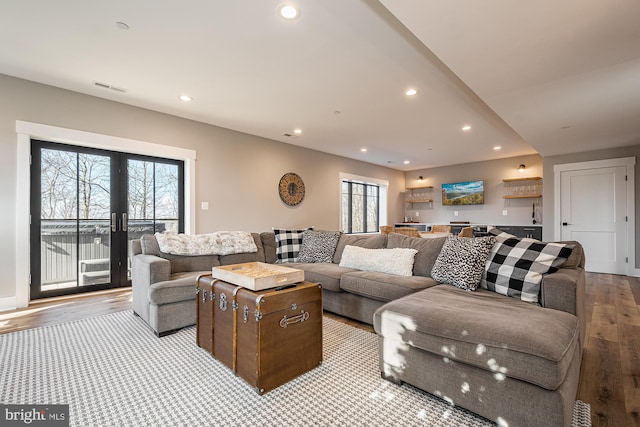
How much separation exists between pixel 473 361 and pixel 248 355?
1206mm

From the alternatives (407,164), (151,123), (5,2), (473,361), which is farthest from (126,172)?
(407,164)

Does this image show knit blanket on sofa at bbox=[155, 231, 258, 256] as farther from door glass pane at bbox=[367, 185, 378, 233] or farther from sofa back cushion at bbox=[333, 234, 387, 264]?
door glass pane at bbox=[367, 185, 378, 233]

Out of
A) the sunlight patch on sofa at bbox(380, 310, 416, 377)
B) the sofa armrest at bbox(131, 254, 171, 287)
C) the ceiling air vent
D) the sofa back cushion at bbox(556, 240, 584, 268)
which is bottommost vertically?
the sunlight patch on sofa at bbox(380, 310, 416, 377)

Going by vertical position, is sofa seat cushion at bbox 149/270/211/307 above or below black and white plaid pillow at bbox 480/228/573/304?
below

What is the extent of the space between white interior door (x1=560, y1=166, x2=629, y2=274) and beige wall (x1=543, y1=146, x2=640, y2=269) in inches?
5.5

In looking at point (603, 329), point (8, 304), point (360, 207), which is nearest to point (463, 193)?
point (360, 207)

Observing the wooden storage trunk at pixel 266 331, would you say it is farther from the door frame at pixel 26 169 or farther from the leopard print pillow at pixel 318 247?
the door frame at pixel 26 169

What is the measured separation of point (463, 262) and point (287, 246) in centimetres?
211

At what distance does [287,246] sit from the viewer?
378cm

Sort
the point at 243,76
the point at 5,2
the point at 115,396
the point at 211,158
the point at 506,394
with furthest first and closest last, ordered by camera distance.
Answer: the point at 211,158 < the point at 243,76 < the point at 5,2 < the point at 115,396 < the point at 506,394

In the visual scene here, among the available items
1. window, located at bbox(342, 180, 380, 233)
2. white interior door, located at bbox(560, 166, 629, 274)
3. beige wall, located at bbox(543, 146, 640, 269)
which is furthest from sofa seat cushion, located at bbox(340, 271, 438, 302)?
white interior door, located at bbox(560, 166, 629, 274)

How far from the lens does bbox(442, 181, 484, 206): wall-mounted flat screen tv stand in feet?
24.2

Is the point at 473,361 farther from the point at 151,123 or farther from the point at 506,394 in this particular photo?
the point at 151,123

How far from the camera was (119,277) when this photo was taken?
403 centimetres
